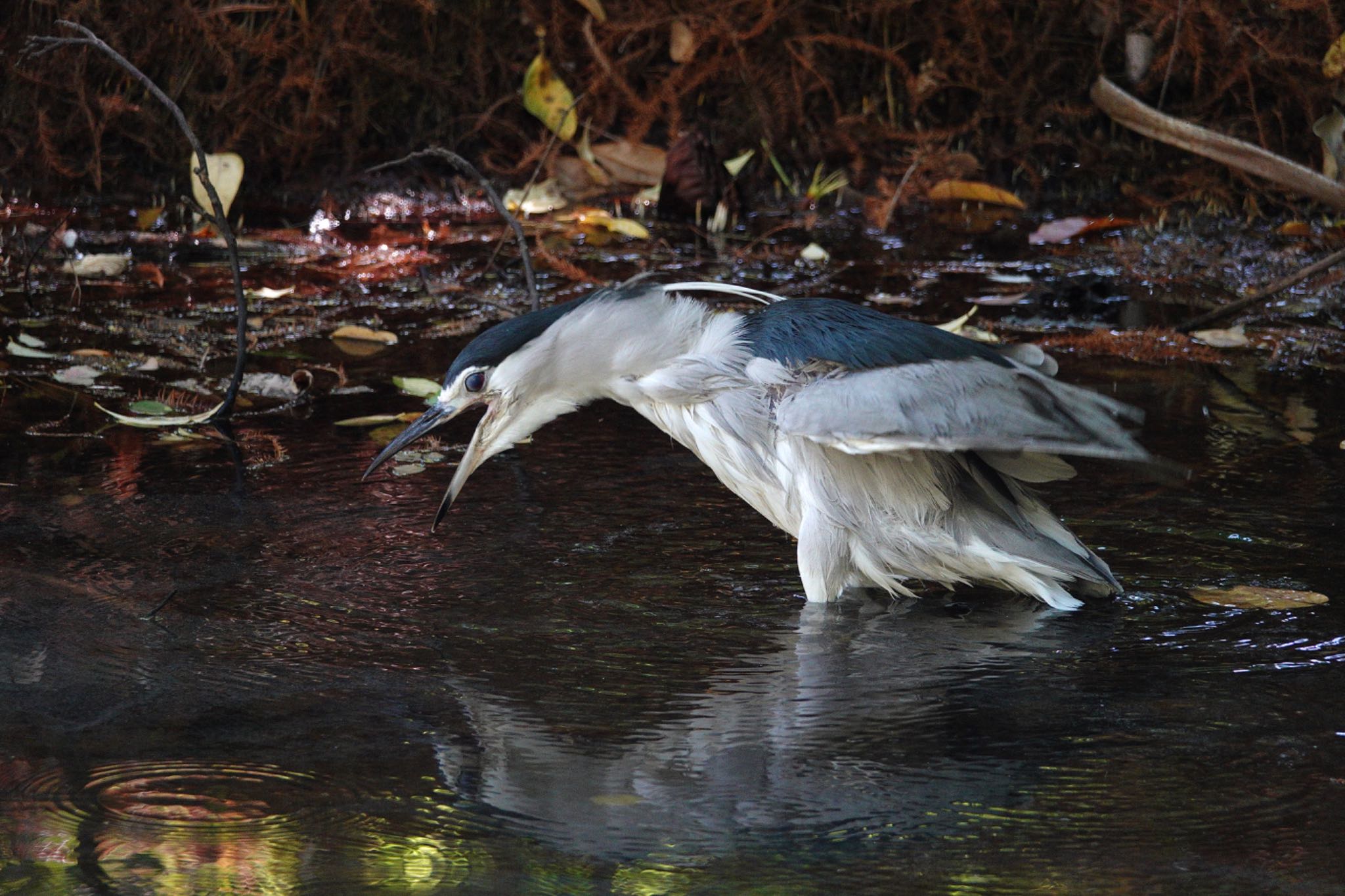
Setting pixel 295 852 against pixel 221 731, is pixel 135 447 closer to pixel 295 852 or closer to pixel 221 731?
pixel 221 731

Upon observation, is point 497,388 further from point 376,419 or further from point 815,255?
point 815,255

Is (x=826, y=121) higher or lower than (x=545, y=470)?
higher

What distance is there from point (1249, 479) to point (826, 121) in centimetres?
435

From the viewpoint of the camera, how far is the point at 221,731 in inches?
97.7

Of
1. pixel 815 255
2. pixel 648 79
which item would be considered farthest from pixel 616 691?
pixel 648 79

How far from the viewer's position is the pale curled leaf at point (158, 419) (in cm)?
425

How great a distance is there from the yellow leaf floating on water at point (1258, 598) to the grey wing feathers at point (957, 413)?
1.13 feet

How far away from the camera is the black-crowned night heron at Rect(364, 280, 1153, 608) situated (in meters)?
3.09

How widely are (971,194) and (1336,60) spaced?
168 cm

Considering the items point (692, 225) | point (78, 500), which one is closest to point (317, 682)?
point (78, 500)

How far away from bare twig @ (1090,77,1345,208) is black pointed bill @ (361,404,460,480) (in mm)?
3134

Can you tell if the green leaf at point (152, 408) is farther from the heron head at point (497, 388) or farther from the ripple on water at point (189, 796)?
the ripple on water at point (189, 796)

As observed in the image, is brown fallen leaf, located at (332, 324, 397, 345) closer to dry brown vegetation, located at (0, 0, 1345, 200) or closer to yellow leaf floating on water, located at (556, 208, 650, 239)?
yellow leaf floating on water, located at (556, 208, 650, 239)

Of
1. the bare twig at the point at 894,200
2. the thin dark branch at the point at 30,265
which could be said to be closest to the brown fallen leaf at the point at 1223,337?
the bare twig at the point at 894,200
